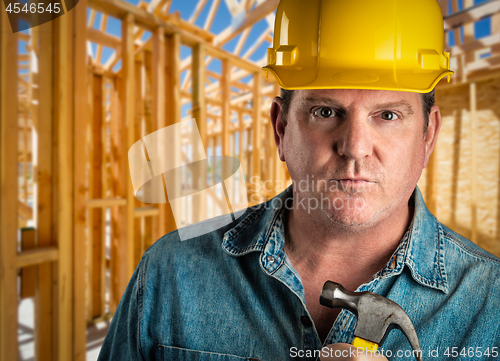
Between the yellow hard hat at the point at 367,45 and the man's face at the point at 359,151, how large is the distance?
0.07 m

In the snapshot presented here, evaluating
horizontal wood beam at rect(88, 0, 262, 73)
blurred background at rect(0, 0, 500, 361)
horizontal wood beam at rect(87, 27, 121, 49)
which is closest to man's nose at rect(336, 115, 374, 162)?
blurred background at rect(0, 0, 500, 361)

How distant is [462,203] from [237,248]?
590 cm

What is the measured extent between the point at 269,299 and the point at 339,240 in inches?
15.4

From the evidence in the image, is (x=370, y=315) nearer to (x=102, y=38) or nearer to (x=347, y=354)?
(x=347, y=354)

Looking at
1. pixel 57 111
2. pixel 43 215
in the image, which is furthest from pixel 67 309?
pixel 57 111

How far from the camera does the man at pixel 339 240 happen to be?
3.62ft

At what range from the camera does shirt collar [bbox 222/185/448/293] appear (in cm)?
122

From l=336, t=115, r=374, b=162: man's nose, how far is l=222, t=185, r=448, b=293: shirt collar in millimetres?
460

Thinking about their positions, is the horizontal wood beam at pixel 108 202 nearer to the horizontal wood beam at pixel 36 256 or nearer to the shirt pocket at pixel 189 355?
the horizontal wood beam at pixel 36 256

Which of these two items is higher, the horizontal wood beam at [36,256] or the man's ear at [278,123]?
the man's ear at [278,123]

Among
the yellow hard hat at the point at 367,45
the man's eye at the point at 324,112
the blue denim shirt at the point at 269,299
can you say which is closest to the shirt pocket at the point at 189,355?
the blue denim shirt at the point at 269,299

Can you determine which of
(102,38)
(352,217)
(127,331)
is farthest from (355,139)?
(102,38)

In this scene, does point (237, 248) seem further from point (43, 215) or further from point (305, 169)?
point (43, 215)

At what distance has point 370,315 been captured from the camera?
36.2 inches
